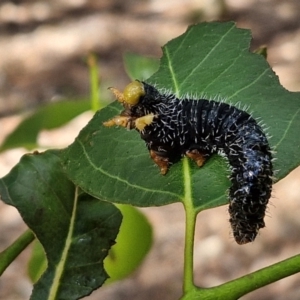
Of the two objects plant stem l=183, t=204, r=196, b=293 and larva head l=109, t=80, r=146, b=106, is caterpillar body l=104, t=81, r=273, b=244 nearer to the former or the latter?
larva head l=109, t=80, r=146, b=106

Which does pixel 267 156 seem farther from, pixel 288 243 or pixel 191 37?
pixel 288 243

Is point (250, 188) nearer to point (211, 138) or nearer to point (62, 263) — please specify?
point (211, 138)

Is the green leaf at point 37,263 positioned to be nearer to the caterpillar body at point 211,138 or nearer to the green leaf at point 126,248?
the green leaf at point 126,248

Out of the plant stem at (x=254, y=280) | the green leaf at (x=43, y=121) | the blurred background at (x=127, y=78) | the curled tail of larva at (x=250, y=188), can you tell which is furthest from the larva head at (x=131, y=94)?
the blurred background at (x=127, y=78)

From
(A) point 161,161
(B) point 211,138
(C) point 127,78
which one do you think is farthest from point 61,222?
(C) point 127,78

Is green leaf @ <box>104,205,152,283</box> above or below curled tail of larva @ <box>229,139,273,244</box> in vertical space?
below

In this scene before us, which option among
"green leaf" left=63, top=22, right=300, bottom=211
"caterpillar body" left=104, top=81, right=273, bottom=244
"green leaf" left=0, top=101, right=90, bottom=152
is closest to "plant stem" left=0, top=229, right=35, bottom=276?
"green leaf" left=63, top=22, right=300, bottom=211

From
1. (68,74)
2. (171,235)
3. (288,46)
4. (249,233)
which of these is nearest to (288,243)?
(171,235)
